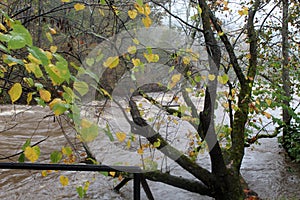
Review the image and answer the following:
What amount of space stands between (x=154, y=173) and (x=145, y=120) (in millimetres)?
509

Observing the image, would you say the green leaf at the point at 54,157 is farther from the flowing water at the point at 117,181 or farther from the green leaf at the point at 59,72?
the flowing water at the point at 117,181

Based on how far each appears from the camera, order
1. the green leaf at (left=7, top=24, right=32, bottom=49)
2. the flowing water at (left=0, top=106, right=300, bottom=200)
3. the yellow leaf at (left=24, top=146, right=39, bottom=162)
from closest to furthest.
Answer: the green leaf at (left=7, top=24, right=32, bottom=49)
the yellow leaf at (left=24, top=146, right=39, bottom=162)
the flowing water at (left=0, top=106, right=300, bottom=200)

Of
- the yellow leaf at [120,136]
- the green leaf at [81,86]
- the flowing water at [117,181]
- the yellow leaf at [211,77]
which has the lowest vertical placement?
the flowing water at [117,181]

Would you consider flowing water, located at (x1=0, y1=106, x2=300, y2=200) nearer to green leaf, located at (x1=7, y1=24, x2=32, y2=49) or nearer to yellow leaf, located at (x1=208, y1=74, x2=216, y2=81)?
yellow leaf, located at (x1=208, y1=74, x2=216, y2=81)

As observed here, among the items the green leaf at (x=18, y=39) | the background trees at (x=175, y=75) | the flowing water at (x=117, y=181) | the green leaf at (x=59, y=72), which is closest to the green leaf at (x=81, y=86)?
the green leaf at (x=59, y=72)

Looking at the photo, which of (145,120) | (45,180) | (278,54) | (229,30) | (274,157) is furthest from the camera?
(274,157)

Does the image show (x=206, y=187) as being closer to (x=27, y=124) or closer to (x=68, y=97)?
(x=68, y=97)

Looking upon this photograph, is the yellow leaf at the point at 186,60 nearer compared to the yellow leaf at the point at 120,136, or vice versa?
the yellow leaf at the point at 120,136

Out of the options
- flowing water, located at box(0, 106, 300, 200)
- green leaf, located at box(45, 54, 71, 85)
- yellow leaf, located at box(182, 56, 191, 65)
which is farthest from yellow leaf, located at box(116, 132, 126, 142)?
flowing water, located at box(0, 106, 300, 200)

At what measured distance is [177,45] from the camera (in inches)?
115

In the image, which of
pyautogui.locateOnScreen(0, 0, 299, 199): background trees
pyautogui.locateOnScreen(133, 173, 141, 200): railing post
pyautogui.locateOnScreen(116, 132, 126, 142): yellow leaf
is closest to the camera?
pyautogui.locateOnScreen(133, 173, 141, 200): railing post

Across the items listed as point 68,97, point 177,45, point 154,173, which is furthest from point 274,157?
point 68,97

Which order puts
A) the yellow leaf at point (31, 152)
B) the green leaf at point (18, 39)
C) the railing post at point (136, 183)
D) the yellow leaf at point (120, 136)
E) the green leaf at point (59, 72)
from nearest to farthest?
the green leaf at point (18, 39) → the green leaf at point (59, 72) → the yellow leaf at point (31, 152) → the railing post at point (136, 183) → the yellow leaf at point (120, 136)

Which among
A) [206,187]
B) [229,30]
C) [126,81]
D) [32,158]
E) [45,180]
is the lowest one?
[45,180]
